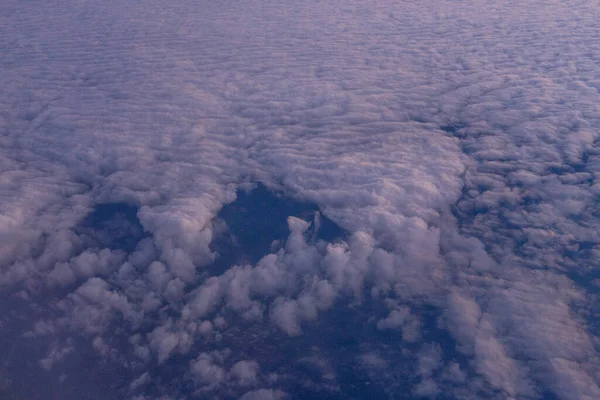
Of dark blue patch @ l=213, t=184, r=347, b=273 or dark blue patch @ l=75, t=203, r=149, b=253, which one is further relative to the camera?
dark blue patch @ l=75, t=203, r=149, b=253

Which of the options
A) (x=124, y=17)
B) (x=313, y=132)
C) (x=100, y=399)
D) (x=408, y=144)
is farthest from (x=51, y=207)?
(x=124, y=17)

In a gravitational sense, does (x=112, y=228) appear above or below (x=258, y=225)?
below

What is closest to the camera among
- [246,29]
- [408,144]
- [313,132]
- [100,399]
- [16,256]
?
[100,399]

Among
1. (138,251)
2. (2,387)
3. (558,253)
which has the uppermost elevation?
(558,253)

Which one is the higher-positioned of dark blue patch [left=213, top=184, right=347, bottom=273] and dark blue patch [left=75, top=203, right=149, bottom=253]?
dark blue patch [left=213, top=184, right=347, bottom=273]

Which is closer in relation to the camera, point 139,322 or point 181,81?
point 139,322

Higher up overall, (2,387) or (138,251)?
(138,251)

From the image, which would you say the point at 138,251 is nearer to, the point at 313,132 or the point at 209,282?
the point at 209,282

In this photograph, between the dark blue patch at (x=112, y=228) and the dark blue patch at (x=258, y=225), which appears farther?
the dark blue patch at (x=112, y=228)

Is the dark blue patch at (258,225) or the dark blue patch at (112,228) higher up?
the dark blue patch at (258,225)

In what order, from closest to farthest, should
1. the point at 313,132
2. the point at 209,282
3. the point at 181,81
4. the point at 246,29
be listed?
the point at 209,282, the point at 313,132, the point at 181,81, the point at 246,29
